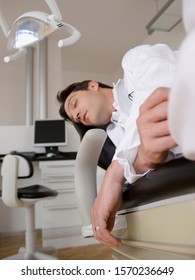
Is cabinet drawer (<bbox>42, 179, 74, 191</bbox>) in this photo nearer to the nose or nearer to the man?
the nose

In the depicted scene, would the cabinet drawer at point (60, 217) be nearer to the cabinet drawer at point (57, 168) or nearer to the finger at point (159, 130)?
the cabinet drawer at point (57, 168)

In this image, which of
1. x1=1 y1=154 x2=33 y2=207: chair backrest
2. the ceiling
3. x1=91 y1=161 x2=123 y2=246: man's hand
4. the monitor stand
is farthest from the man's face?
the ceiling

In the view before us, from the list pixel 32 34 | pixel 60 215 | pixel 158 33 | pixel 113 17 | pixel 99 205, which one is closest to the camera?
pixel 99 205

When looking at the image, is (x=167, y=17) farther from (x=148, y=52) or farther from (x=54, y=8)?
(x=148, y=52)

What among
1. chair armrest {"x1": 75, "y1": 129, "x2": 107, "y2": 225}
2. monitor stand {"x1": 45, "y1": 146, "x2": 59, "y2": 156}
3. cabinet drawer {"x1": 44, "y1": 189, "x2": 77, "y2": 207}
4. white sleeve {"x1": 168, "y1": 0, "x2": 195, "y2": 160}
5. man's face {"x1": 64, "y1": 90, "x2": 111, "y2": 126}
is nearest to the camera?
white sleeve {"x1": 168, "y1": 0, "x2": 195, "y2": 160}

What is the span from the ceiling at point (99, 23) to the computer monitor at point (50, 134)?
1.39 m

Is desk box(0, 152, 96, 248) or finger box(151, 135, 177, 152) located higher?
finger box(151, 135, 177, 152)

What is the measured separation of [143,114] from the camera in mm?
373

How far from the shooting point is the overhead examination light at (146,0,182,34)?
2.80 meters

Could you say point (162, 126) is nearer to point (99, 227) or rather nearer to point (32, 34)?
point (99, 227)

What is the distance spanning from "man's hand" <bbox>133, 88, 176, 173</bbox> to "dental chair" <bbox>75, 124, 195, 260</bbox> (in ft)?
0.11

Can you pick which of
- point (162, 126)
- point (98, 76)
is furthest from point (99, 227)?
point (98, 76)

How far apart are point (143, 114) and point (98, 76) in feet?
16.6

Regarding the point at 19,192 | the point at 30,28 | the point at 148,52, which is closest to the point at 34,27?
the point at 30,28
